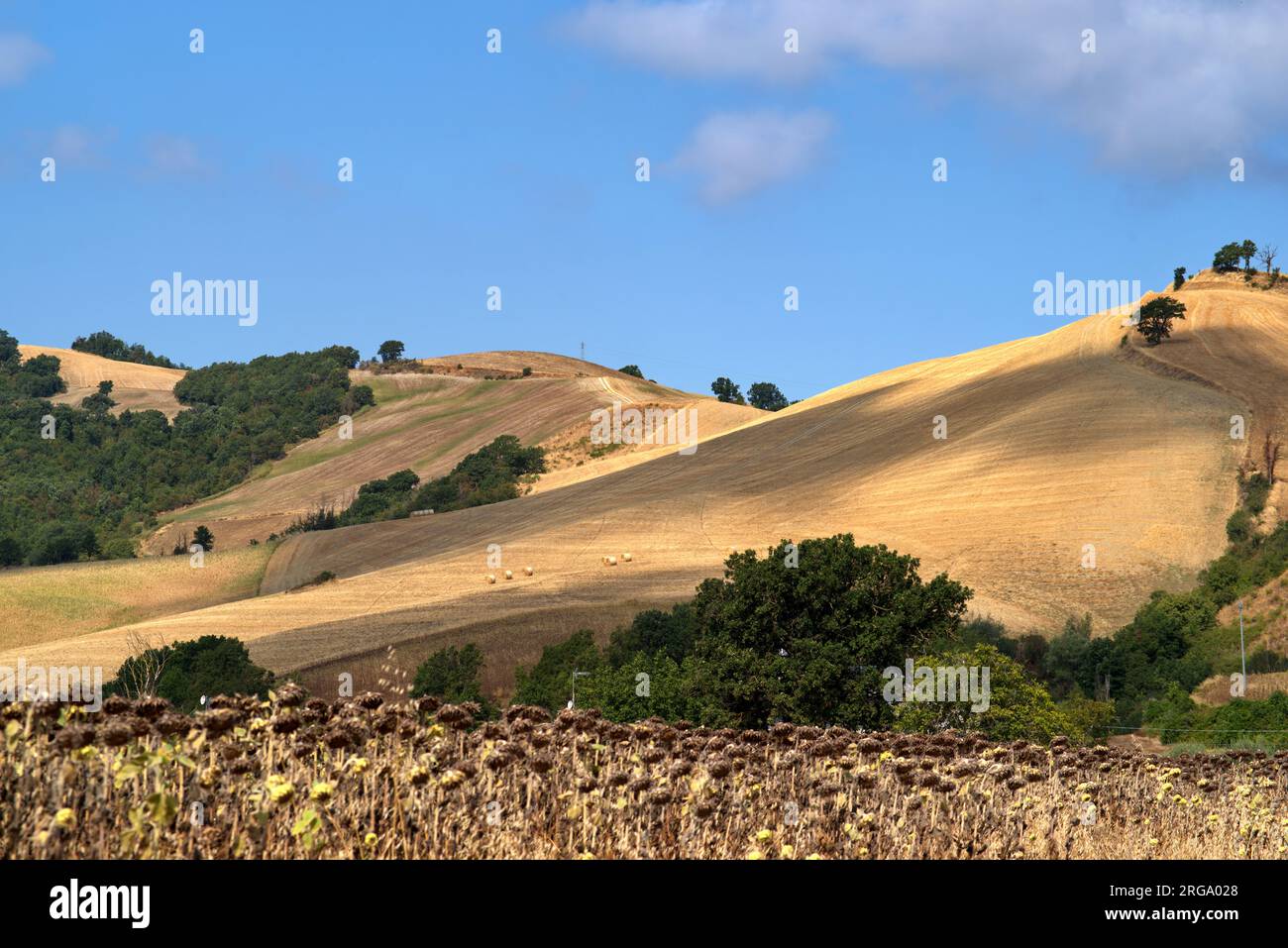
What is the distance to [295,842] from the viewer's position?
24.4ft

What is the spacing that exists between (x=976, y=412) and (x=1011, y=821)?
427ft

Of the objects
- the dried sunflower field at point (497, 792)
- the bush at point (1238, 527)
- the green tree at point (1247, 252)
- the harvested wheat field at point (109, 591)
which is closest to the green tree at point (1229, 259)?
the green tree at point (1247, 252)

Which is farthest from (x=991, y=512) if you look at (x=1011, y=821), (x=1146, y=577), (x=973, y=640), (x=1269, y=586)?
(x=1011, y=821)

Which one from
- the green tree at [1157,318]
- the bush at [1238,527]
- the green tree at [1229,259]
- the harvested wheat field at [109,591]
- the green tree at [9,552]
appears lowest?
the harvested wheat field at [109,591]

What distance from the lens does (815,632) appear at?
58.1m

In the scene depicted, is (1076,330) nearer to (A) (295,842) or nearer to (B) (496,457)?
(B) (496,457)

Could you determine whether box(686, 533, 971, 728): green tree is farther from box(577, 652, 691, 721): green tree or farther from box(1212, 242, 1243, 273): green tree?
box(1212, 242, 1243, 273): green tree

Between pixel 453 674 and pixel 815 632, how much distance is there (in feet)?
77.6

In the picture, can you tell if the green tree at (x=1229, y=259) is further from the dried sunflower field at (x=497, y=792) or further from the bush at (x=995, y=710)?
the dried sunflower field at (x=497, y=792)

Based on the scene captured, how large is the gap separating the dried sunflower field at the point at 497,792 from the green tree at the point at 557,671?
180 ft

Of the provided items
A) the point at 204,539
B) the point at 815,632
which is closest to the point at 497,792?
the point at 815,632

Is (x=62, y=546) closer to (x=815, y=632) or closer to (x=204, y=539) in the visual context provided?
(x=204, y=539)

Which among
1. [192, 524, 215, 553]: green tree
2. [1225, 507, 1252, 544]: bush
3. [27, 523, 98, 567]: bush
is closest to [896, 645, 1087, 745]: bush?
[1225, 507, 1252, 544]: bush

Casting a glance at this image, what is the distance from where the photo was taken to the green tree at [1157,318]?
150375mm
